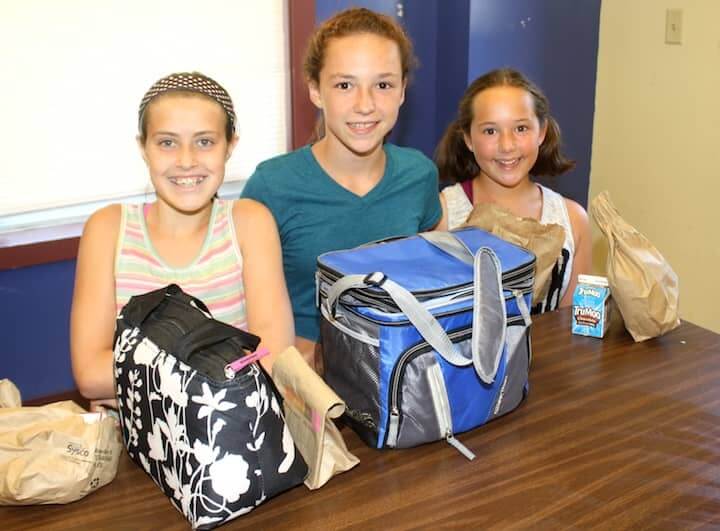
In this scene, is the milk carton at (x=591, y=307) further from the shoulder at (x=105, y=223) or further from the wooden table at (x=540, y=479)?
the shoulder at (x=105, y=223)

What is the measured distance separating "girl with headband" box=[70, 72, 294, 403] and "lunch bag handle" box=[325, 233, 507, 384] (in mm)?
259

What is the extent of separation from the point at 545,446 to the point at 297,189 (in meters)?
0.78

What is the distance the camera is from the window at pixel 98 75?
224 cm

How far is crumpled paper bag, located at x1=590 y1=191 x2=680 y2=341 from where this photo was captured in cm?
152

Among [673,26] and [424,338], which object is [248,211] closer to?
[424,338]

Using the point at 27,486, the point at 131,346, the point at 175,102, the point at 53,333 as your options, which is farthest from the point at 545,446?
the point at 53,333

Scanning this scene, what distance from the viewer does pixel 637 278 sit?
153cm

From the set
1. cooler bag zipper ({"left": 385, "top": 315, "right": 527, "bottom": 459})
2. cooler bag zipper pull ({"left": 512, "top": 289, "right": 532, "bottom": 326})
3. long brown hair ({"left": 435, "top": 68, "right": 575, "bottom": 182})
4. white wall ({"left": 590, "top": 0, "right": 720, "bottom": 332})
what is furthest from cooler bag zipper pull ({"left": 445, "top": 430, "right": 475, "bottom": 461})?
white wall ({"left": 590, "top": 0, "right": 720, "bottom": 332})

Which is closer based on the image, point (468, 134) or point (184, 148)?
point (184, 148)

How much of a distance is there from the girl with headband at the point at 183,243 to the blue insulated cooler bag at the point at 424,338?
205mm

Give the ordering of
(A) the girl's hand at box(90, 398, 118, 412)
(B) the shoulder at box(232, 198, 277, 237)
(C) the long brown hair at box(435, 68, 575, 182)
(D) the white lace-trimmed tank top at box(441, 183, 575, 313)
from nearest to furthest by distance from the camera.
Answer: (A) the girl's hand at box(90, 398, 118, 412), (B) the shoulder at box(232, 198, 277, 237), (D) the white lace-trimmed tank top at box(441, 183, 575, 313), (C) the long brown hair at box(435, 68, 575, 182)

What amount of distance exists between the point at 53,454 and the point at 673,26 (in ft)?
8.21

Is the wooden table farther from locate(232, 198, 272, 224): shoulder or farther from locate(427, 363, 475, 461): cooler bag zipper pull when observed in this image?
locate(232, 198, 272, 224): shoulder

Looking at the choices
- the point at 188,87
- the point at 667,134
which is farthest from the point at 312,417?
the point at 667,134
